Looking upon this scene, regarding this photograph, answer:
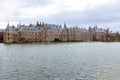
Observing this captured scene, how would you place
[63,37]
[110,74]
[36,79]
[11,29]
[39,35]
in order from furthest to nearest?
[63,37], [39,35], [11,29], [110,74], [36,79]

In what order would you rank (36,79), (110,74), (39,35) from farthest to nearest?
1. (39,35)
2. (110,74)
3. (36,79)

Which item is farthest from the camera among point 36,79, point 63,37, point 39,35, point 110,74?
point 63,37

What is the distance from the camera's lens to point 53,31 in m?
177

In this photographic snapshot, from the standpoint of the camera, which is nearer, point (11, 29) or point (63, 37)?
point (11, 29)

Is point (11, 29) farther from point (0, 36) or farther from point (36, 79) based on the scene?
point (36, 79)

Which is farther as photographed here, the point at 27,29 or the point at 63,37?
the point at 63,37

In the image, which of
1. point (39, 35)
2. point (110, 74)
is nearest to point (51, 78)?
point (110, 74)

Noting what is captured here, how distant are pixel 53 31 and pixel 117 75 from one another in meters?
154

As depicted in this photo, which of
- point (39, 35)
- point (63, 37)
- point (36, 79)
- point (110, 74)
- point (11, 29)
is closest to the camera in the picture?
point (36, 79)

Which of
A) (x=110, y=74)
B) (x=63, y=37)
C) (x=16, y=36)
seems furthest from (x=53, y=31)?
(x=110, y=74)

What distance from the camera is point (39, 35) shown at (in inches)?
6678

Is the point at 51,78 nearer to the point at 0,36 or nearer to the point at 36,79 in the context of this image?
the point at 36,79

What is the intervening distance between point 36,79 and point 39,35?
148 m

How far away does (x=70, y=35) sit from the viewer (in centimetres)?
19162
